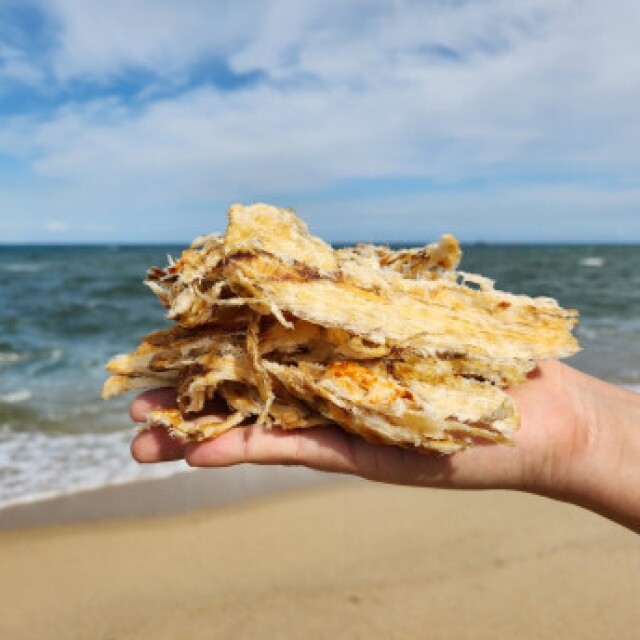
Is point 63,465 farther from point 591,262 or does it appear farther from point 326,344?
point 591,262

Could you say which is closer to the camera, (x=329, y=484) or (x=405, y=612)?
(x=405, y=612)

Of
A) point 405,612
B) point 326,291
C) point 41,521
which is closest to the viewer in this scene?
point 326,291

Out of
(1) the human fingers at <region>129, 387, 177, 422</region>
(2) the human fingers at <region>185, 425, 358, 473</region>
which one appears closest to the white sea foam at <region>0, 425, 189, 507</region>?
(1) the human fingers at <region>129, 387, 177, 422</region>

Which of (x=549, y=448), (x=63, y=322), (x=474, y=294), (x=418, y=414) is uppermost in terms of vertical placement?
(x=474, y=294)

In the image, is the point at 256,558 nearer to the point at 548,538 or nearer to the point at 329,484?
the point at 329,484

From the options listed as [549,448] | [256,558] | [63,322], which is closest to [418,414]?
[549,448]

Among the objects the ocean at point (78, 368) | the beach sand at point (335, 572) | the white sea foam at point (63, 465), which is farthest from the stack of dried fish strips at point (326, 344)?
the ocean at point (78, 368)

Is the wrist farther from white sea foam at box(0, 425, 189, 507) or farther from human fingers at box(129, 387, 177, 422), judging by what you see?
white sea foam at box(0, 425, 189, 507)

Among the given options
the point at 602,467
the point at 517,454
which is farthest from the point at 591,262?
the point at 517,454
